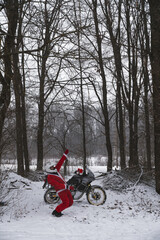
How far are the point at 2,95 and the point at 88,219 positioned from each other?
12.9 feet

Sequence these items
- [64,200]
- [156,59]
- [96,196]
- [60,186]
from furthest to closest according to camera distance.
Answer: [156,59] → [96,196] → [60,186] → [64,200]

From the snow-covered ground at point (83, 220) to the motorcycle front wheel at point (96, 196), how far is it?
0.63ft

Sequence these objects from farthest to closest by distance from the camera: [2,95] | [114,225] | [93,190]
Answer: [93,190] → [2,95] → [114,225]

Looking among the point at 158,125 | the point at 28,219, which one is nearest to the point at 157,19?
the point at 158,125

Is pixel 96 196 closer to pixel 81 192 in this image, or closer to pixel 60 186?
pixel 81 192

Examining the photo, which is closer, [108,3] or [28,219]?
[28,219]

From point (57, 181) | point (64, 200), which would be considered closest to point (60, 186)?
A: point (57, 181)

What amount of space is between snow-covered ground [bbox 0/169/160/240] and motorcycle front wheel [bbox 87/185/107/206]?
19 centimetres

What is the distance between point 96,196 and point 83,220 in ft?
5.70

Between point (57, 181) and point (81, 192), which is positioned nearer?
point (57, 181)

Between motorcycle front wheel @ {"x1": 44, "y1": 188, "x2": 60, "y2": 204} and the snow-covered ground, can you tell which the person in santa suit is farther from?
motorcycle front wheel @ {"x1": 44, "y1": 188, "x2": 60, "y2": 204}

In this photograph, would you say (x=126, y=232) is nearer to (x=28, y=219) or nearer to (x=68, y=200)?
(x=68, y=200)

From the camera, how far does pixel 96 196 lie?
7.36m

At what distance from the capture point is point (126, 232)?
480 cm
